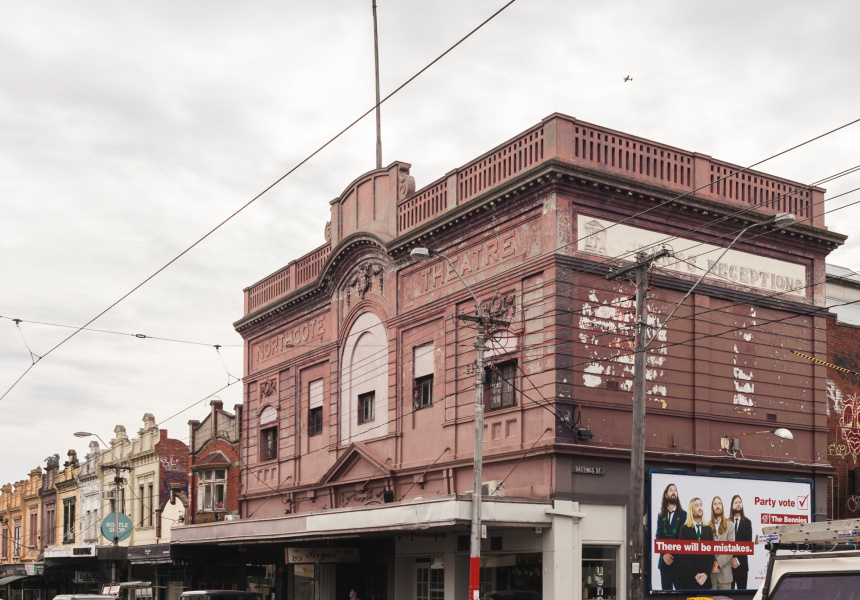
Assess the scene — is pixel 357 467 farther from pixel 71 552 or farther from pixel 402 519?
pixel 71 552

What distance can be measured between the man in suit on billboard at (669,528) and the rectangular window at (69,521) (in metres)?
46.1

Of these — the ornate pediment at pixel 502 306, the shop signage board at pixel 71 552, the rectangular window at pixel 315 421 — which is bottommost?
the shop signage board at pixel 71 552

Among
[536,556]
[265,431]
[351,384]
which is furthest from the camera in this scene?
[265,431]

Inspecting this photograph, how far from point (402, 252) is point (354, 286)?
11.7 ft

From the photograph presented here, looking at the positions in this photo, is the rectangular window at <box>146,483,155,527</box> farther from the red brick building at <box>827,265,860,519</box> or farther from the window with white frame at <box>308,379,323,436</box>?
the red brick building at <box>827,265,860,519</box>

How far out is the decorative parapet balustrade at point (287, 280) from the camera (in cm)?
3706

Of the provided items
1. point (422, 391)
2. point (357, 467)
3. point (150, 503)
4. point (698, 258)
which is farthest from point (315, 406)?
point (150, 503)

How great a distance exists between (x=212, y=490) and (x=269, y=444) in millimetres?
7973

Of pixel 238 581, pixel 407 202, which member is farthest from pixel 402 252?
pixel 238 581

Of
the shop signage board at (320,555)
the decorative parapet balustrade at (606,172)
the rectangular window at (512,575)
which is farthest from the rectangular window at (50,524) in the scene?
the rectangular window at (512,575)

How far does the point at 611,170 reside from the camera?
2636 cm

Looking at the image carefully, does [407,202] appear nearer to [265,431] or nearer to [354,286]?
[354,286]

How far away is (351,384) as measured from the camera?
112 ft

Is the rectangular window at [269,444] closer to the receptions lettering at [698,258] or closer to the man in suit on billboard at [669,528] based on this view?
the receptions lettering at [698,258]
